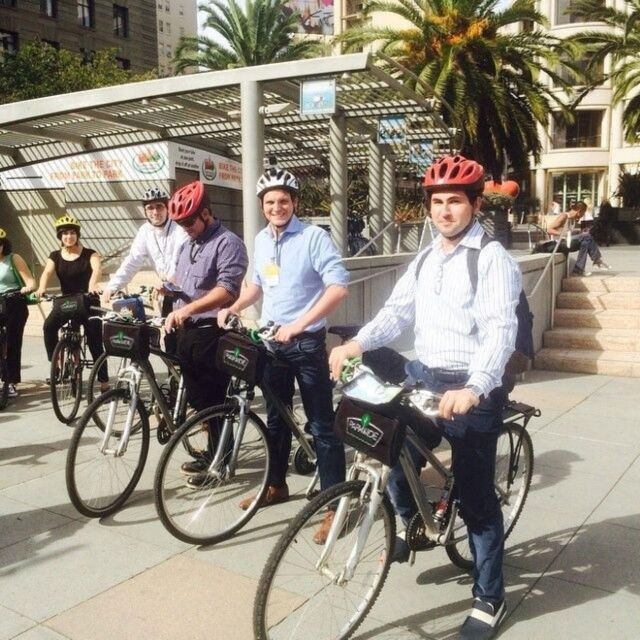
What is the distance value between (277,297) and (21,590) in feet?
6.10

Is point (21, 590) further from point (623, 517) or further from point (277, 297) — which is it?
point (623, 517)

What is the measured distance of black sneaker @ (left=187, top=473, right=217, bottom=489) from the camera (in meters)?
3.83

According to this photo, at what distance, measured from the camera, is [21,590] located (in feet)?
10.4

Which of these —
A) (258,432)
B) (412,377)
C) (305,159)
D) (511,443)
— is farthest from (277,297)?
(305,159)

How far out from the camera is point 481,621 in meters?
2.78

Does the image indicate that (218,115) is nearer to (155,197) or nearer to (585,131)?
(155,197)

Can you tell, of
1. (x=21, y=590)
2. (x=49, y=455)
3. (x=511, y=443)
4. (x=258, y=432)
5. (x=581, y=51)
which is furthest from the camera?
(x=581, y=51)

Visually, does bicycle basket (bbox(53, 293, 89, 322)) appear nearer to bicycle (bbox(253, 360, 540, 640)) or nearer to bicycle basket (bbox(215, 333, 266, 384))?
bicycle basket (bbox(215, 333, 266, 384))

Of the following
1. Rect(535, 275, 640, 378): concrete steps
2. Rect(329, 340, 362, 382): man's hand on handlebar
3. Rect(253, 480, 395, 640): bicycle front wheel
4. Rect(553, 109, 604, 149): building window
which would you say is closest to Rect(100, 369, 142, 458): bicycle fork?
Rect(253, 480, 395, 640): bicycle front wheel

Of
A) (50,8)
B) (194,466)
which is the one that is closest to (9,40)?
(50,8)

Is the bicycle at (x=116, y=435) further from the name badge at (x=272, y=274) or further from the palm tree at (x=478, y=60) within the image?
the palm tree at (x=478, y=60)

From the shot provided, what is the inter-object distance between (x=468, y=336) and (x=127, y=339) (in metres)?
2.09

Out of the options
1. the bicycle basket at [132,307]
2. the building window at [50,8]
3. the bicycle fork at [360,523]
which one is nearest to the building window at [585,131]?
the building window at [50,8]

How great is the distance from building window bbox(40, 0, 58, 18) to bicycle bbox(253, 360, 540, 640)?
4210 centimetres
